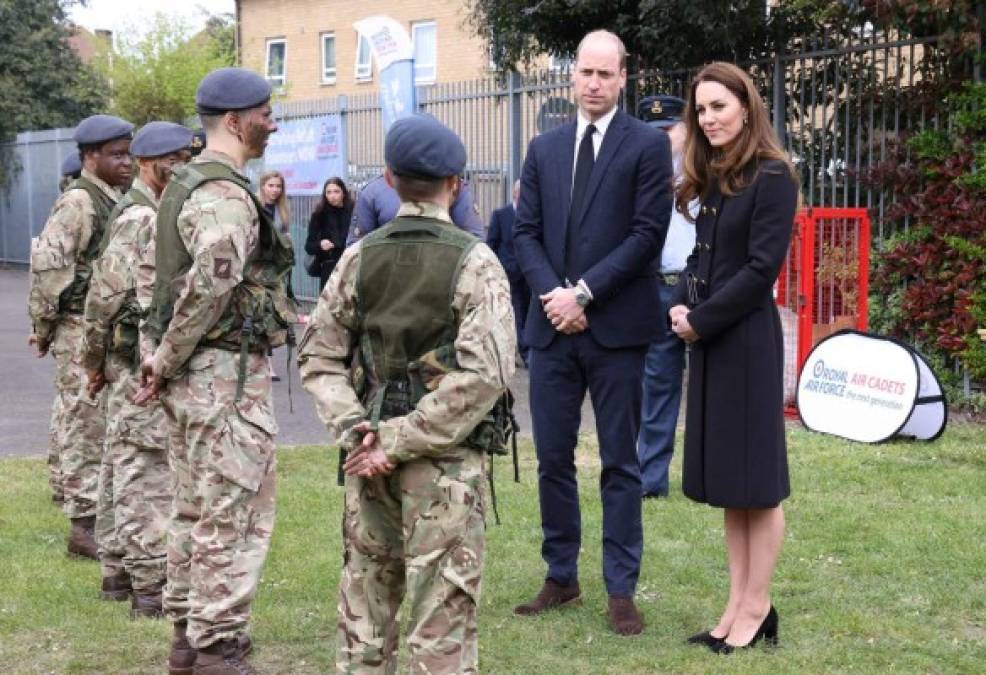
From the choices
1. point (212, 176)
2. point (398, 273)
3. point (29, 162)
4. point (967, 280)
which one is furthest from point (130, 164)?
point (29, 162)

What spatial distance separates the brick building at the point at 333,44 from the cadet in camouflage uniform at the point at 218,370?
99.5 feet

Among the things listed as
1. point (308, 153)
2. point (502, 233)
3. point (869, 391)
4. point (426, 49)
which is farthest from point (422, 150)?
point (426, 49)

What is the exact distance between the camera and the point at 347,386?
4.28m

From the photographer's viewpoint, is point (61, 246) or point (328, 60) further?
point (328, 60)

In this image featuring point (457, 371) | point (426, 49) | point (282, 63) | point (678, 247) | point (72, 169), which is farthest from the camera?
point (282, 63)

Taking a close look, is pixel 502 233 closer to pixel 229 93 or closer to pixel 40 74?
pixel 229 93

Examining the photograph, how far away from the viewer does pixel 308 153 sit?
21.2 metres

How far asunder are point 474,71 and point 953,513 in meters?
29.1

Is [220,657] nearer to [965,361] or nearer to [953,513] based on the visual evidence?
[953,513]

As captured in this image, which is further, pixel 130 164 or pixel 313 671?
pixel 130 164

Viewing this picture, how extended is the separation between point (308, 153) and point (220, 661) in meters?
16.7

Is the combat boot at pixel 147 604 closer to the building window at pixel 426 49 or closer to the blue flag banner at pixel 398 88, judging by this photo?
the blue flag banner at pixel 398 88

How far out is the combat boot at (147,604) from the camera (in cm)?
606

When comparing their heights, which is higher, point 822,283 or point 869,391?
point 822,283
